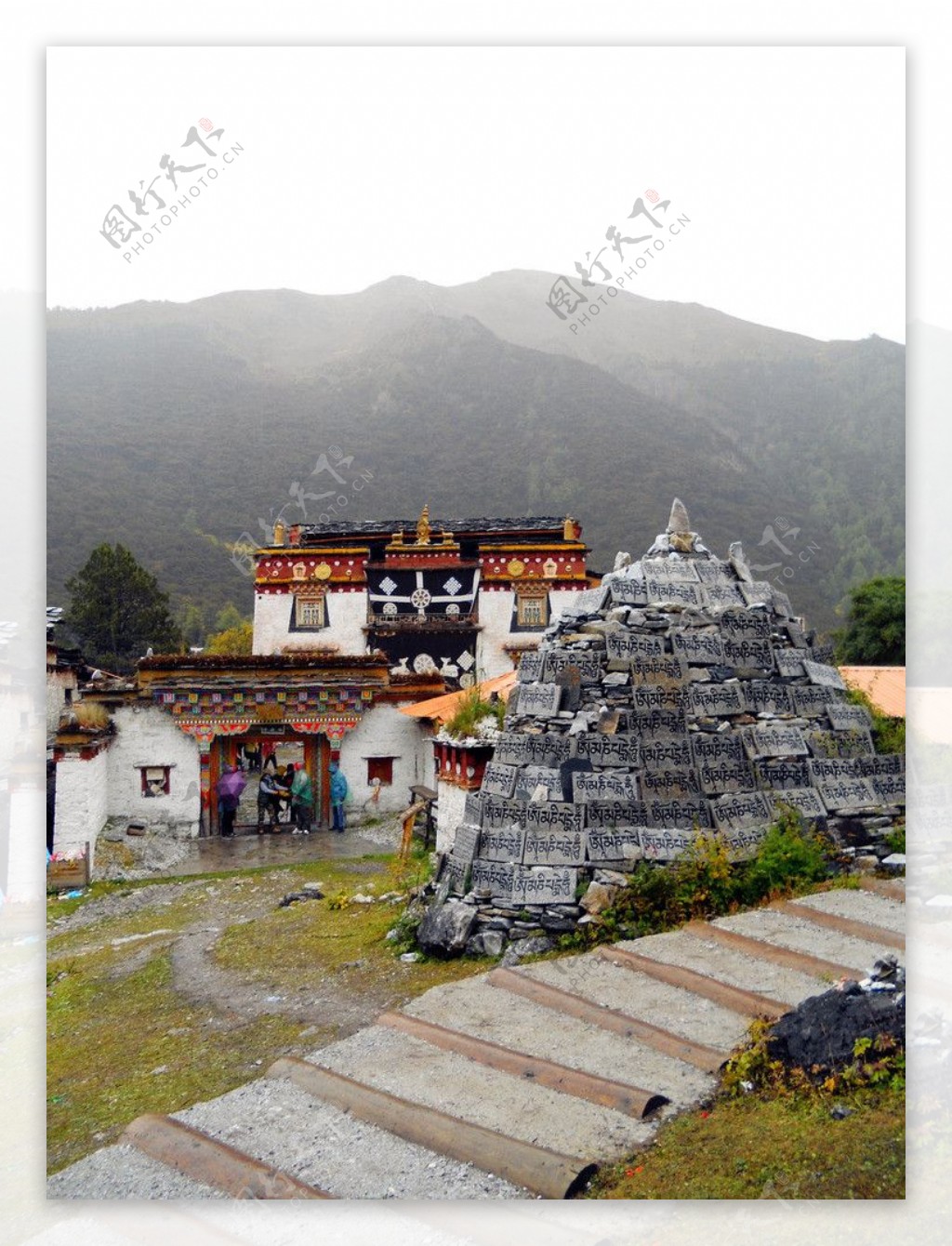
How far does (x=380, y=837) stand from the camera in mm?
16234

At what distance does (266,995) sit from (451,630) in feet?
82.8

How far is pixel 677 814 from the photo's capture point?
798cm

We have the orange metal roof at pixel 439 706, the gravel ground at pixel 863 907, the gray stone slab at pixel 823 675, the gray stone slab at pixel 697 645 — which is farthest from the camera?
the orange metal roof at pixel 439 706

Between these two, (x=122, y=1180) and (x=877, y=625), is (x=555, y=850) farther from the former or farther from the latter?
(x=877, y=625)

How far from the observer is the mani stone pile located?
7.69m

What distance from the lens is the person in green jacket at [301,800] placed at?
56.3 ft

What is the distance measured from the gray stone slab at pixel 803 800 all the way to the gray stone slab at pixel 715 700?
2.69 ft

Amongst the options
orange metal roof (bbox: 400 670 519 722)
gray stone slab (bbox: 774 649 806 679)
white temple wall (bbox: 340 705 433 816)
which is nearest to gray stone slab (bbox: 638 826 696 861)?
gray stone slab (bbox: 774 649 806 679)

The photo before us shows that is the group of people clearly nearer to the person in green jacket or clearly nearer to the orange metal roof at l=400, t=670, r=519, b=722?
the person in green jacket

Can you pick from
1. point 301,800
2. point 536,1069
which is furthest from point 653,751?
point 301,800

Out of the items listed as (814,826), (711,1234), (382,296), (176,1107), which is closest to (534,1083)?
(711,1234)

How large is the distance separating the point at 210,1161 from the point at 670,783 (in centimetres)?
463

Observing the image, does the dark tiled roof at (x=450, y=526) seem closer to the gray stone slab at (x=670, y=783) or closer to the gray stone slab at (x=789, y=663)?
the gray stone slab at (x=789, y=663)

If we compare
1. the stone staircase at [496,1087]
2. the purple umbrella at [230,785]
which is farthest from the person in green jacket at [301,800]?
the stone staircase at [496,1087]
